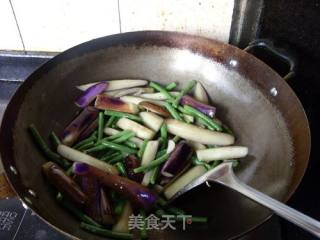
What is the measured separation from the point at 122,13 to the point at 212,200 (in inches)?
21.9

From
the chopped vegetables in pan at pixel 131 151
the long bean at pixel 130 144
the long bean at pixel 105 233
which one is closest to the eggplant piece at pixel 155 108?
the chopped vegetables in pan at pixel 131 151

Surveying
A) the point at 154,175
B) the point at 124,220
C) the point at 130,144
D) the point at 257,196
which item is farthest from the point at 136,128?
the point at 257,196

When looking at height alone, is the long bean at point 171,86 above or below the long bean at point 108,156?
above

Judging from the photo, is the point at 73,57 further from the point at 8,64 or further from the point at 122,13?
the point at 8,64

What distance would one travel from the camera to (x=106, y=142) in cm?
88

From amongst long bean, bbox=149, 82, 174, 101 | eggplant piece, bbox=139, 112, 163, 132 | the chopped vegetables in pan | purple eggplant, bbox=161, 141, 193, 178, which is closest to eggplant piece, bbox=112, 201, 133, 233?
the chopped vegetables in pan

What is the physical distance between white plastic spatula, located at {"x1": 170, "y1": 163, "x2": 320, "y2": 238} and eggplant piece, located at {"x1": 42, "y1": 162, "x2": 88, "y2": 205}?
0.20m

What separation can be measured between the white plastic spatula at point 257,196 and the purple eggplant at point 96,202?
0.14m

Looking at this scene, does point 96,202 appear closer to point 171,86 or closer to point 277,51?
point 171,86

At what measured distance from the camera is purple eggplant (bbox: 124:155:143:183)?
0.82m

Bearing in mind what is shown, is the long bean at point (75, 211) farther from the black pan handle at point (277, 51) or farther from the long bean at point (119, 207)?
the black pan handle at point (277, 51)

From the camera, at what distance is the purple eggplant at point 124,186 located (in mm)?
754

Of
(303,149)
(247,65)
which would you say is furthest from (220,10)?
(303,149)

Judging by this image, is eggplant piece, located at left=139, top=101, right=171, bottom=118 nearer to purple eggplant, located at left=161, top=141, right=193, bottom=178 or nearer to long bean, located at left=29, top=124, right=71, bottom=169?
purple eggplant, located at left=161, top=141, right=193, bottom=178
